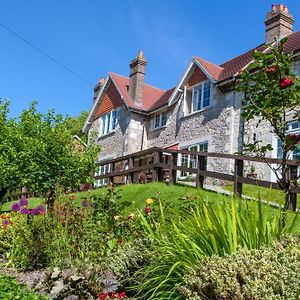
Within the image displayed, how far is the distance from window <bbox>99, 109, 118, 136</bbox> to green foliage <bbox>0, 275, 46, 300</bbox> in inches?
931

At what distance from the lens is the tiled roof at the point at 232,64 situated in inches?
830

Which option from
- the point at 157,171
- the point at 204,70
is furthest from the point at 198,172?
the point at 204,70

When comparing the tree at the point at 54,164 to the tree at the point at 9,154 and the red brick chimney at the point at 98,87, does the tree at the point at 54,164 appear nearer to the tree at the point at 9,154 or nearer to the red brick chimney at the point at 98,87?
the tree at the point at 9,154

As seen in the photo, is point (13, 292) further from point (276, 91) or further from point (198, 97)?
point (198, 97)

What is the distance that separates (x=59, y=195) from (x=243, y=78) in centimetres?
388

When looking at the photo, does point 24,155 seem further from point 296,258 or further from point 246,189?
point 296,258

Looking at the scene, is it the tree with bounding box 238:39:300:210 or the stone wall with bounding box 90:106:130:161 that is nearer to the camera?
the tree with bounding box 238:39:300:210

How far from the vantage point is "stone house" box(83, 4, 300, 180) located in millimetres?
20438

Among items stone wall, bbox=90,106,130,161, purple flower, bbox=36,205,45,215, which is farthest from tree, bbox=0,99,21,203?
purple flower, bbox=36,205,45,215

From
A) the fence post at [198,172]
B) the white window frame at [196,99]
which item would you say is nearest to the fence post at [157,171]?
the fence post at [198,172]

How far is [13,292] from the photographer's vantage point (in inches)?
195

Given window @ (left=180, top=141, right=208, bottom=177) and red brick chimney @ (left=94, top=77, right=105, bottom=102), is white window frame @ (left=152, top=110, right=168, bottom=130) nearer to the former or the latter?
window @ (left=180, top=141, right=208, bottom=177)

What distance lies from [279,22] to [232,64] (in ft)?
11.6

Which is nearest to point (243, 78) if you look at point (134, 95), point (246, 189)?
point (246, 189)
